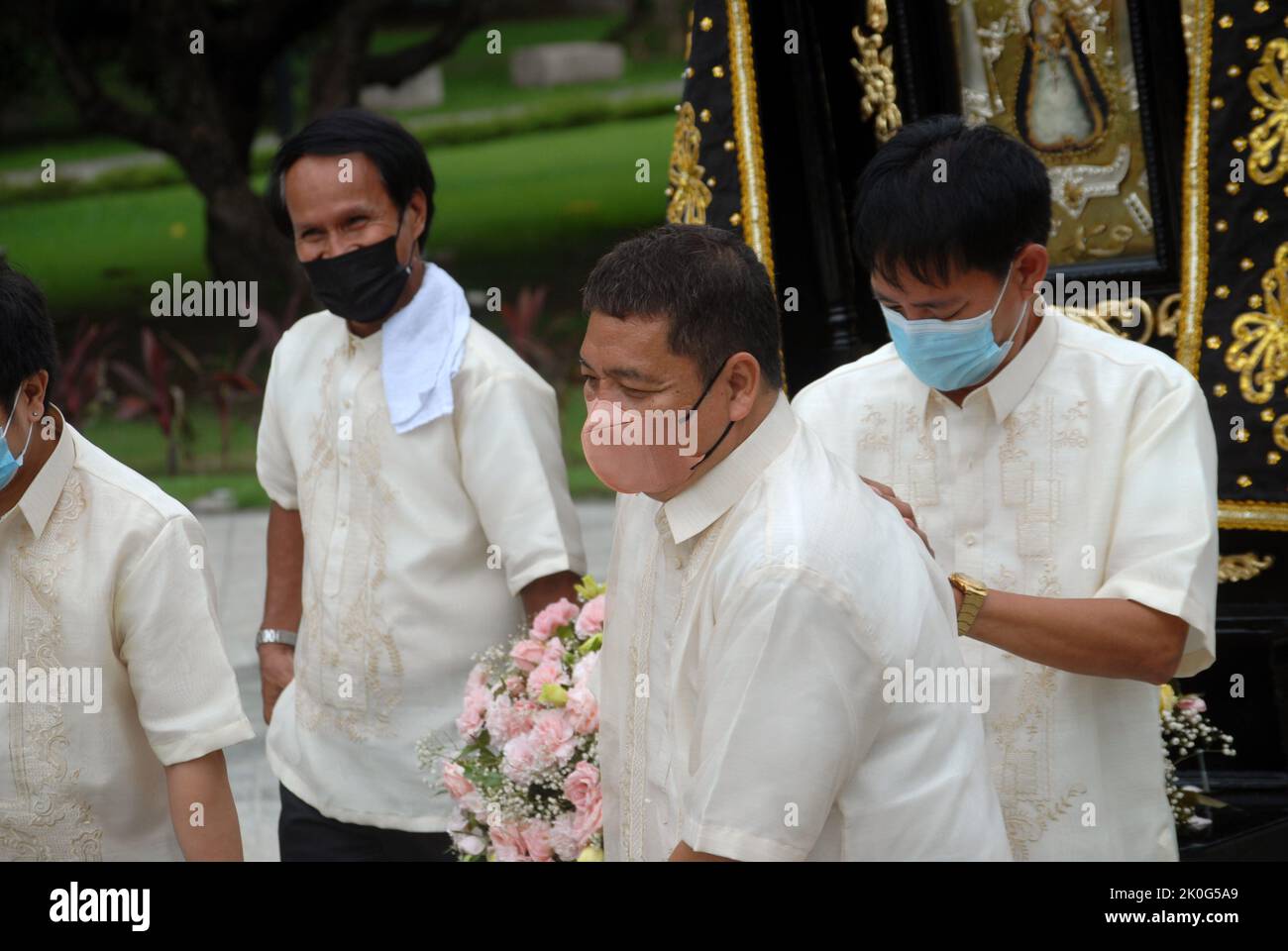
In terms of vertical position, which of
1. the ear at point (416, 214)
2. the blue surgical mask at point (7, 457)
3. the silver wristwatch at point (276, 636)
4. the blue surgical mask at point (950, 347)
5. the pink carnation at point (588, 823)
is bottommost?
the pink carnation at point (588, 823)

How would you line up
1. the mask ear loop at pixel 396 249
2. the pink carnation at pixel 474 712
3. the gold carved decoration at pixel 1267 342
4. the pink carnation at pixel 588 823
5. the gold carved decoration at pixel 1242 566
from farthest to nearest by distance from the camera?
the gold carved decoration at pixel 1242 566, the gold carved decoration at pixel 1267 342, the mask ear loop at pixel 396 249, the pink carnation at pixel 474 712, the pink carnation at pixel 588 823

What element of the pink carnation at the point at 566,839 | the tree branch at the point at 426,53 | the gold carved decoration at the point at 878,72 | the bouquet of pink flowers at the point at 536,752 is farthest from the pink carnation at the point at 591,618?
the tree branch at the point at 426,53

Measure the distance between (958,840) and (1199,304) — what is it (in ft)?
8.27

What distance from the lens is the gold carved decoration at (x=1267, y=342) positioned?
159 inches

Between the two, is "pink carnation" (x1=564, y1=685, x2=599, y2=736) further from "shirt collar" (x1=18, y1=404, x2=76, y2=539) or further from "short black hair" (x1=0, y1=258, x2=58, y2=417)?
"short black hair" (x1=0, y1=258, x2=58, y2=417)

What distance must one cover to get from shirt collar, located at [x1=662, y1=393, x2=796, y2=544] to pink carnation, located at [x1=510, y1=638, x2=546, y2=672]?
1085 mm

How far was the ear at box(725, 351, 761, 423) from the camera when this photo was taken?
6.84ft

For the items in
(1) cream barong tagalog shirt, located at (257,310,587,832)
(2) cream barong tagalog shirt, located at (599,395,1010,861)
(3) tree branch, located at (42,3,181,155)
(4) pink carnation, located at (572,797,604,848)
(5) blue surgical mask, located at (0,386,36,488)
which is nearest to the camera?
(2) cream barong tagalog shirt, located at (599,395,1010,861)

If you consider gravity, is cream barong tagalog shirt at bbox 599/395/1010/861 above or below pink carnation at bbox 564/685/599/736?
above

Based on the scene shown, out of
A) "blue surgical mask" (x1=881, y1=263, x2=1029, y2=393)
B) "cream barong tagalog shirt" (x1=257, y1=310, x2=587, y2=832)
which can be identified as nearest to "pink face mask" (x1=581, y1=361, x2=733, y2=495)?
"blue surgical mask" (x1=881, y1=263, x2=1029, y2=393)

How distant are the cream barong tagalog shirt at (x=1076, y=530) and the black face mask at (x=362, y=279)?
1265 mm

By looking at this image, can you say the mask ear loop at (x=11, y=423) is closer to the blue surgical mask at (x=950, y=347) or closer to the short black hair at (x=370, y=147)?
the short black hair at (x=370, y=147)

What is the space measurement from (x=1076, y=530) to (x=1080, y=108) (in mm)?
2123

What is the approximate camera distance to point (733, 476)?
6.93ft
